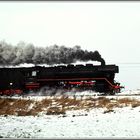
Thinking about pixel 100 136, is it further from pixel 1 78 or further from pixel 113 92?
pixel 1 78

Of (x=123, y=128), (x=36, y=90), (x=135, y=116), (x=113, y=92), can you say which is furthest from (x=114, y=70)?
(x=123, y=128)

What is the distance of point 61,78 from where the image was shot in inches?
1211

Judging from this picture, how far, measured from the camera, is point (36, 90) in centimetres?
3070

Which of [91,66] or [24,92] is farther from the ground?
[91,66]

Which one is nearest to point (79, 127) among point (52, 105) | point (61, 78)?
point (52, 105)

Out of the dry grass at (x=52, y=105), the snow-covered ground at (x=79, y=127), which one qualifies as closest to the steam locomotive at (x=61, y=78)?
the dry grass at (x=52, y=105)

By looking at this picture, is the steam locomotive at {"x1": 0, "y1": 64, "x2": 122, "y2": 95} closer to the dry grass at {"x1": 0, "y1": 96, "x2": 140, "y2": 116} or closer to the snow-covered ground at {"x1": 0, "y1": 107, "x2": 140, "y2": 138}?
the dry grass at {"x1": 0, "y1": 96, "x2": 140, "y2": 116}

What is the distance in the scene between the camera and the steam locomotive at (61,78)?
98.8ft

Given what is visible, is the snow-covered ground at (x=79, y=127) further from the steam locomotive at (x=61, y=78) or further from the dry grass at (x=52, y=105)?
the steam locomotive at (x=61, y=78)

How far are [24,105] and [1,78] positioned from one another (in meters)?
11.2

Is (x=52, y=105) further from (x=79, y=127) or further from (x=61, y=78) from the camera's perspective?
(x=61, y=78)

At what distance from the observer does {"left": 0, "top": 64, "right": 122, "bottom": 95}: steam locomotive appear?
30.1 m

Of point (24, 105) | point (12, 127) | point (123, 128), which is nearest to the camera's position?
point (123, 128)

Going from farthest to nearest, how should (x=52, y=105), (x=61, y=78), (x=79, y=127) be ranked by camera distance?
1. (x=61, y=78)
2. (x=52, y=105)
3. (x=79, y=127)
